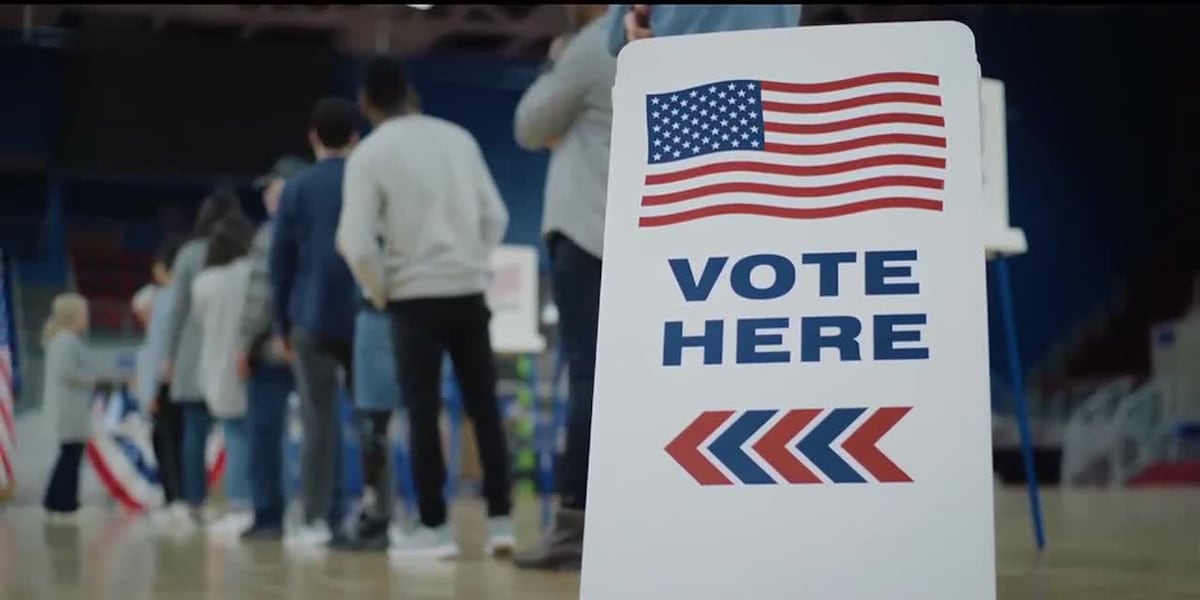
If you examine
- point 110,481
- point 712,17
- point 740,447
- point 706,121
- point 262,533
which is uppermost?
point 712,17

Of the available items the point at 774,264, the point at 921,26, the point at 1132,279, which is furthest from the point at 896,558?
the point at 1132,279

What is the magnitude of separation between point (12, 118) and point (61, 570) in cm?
921

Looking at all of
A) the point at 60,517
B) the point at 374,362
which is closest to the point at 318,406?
the point at 374,362

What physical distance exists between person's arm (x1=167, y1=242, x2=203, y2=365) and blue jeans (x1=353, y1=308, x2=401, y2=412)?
1886mm

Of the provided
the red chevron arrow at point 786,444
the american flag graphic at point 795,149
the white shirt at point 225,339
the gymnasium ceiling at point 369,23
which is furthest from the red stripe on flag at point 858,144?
the gymnasium ceiling at point 369,23

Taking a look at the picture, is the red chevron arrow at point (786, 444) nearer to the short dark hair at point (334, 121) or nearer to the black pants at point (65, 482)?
the short dark hair at point (334, 121)

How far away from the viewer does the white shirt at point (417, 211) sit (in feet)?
11.9

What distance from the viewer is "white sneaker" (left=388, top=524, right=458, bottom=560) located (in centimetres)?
362

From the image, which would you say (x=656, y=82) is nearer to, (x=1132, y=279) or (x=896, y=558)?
(x=896, y=558)

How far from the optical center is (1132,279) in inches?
520

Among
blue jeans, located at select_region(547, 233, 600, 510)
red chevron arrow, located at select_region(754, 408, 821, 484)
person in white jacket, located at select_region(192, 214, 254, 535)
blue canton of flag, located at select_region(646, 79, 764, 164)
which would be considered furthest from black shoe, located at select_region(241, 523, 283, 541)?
red chevron arrow, located at select_region(754, 408, 821, 484)

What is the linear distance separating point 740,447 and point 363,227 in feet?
6.78

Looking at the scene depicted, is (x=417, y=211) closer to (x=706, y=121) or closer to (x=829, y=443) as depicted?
(x=706, y=121)

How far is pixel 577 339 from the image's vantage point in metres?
3.15
